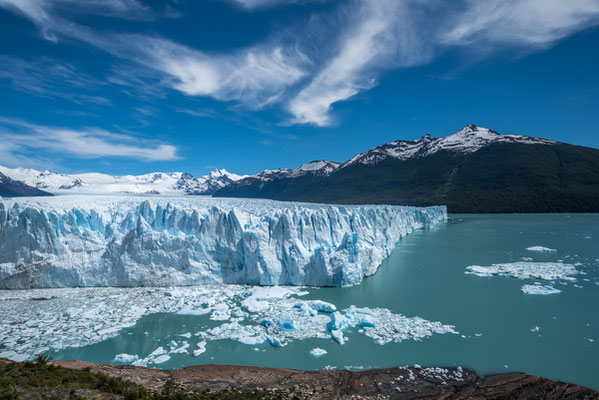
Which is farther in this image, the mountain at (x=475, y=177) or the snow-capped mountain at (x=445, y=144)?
the snow-capped mountain at (x=445, y=144)

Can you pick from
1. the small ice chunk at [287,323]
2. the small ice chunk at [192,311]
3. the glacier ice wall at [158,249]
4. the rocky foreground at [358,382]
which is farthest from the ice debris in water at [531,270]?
the small ice chunk at [192,311]

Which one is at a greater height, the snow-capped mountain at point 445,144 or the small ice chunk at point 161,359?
the snow-capped mountain at point 445,144

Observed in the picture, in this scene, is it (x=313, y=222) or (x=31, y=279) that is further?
(x=313, y=222)

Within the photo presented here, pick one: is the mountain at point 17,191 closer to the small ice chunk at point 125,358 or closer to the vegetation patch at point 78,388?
the small ice chunk at point 125,358

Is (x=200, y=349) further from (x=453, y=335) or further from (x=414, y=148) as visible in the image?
(x=414, y=148)

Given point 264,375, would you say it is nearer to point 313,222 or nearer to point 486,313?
point 486,313

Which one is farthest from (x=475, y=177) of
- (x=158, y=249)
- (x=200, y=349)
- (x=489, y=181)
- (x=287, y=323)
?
(x=200, y=349)

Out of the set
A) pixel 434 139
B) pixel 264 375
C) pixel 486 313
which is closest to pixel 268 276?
pixel 264 375
